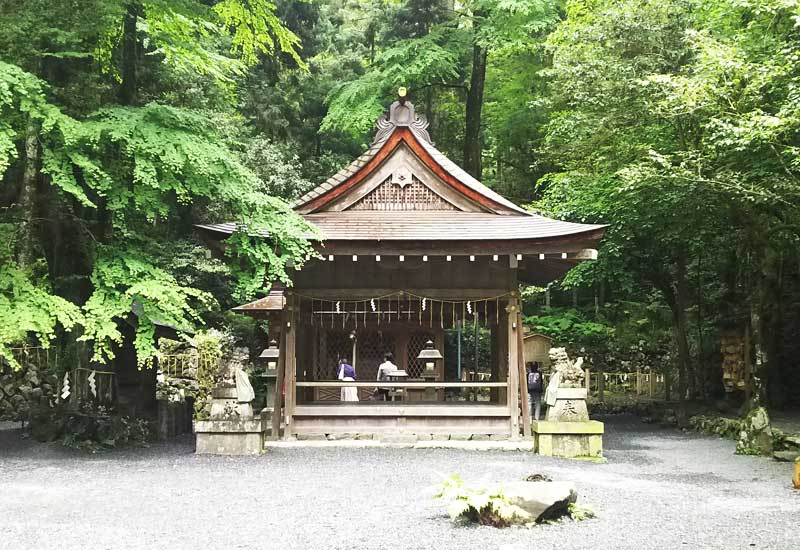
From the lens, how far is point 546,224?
1367 centimetres

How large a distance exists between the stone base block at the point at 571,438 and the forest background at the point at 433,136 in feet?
14.7

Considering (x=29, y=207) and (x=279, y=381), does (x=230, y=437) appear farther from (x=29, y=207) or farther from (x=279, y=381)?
(x=29, y=207)

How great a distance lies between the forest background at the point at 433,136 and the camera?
36.6 ft

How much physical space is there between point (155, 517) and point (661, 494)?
5.64 m

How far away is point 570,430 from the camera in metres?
12.2

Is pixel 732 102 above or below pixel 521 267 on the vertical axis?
above

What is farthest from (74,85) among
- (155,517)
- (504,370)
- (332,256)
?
(504,370)

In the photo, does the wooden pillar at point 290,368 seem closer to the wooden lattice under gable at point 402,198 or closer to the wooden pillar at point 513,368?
the wooden lattice under gable at point 402,198

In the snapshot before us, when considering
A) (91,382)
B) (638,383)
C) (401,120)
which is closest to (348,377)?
(91,382)

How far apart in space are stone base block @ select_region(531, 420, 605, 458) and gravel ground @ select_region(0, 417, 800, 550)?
1.22 ft

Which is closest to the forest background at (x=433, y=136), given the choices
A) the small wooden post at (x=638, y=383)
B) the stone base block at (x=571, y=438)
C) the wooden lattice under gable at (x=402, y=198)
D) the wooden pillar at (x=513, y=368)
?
the small wooden post at (x=638, y=383)

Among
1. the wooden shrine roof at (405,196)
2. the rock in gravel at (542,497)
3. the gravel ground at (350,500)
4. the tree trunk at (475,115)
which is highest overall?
the tree trunk at (475,115)

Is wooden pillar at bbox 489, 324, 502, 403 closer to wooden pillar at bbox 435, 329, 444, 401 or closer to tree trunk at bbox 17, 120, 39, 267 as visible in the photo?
wooden pillar at bbox 435, 329, 444, 401

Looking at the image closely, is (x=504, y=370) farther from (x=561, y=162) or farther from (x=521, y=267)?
(x=561, y=162)
